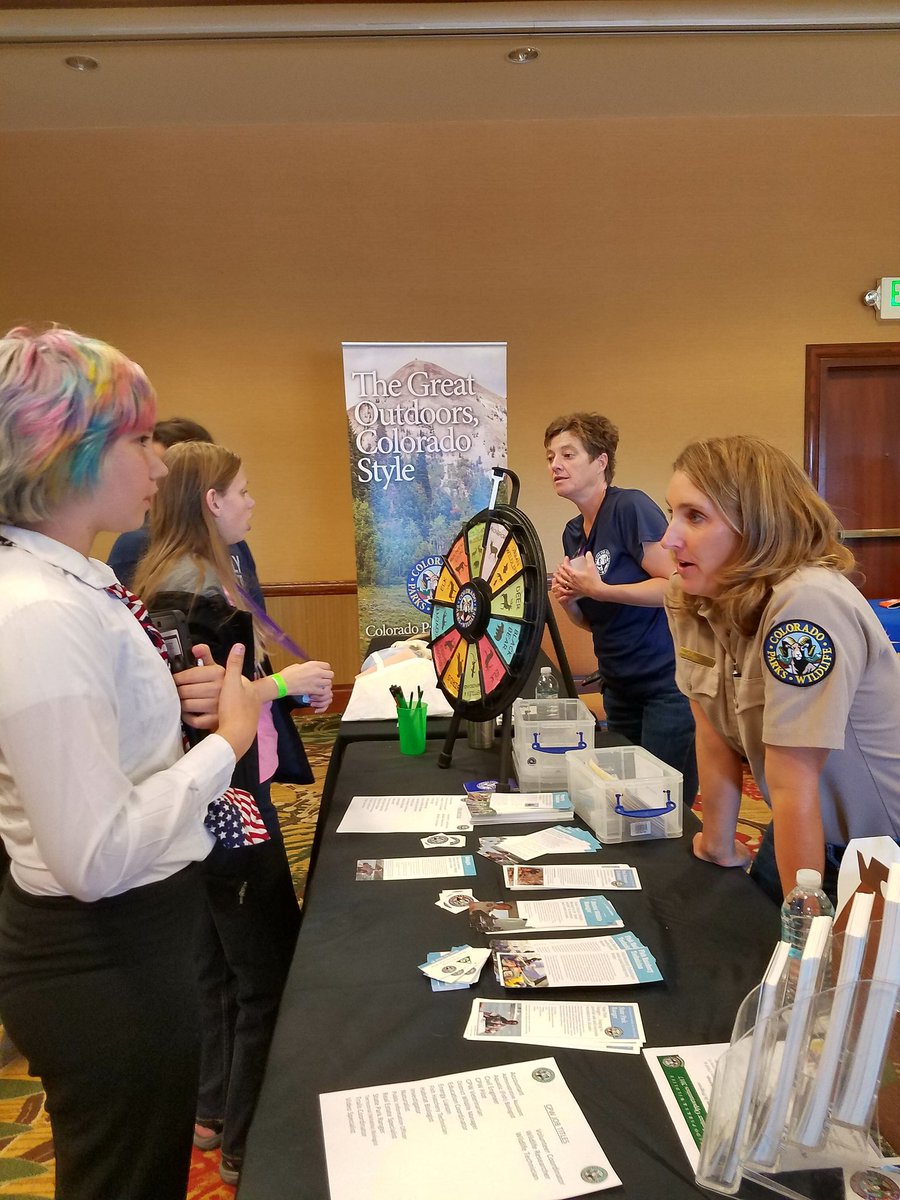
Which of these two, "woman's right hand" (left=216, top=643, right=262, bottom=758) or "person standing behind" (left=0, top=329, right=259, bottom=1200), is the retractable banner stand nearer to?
"woman's right hand" (left=216, top=643, right=262, bottom=758)

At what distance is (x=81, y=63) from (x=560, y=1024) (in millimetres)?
4729

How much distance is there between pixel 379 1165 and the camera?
30.8 inches

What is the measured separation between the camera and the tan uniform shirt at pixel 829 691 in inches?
47.3

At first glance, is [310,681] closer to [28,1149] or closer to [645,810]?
[645,810]

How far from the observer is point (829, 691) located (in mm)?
1192

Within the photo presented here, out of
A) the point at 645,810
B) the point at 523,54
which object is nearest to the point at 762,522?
the point at 645,810

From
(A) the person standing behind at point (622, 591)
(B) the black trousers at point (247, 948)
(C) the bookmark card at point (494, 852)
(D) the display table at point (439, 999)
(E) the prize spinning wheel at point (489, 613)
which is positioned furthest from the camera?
(A) the person standing behind at point (622, 591)

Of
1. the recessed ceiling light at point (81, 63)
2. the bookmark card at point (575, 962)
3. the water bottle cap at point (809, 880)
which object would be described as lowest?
the bookmark card at point (575, 962)

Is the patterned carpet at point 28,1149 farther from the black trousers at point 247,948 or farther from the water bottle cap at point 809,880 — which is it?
the water bottle cap at point 809,880

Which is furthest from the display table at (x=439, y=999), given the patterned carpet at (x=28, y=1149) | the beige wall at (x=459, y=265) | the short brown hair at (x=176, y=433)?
the beige wall at (x=459, y=265)

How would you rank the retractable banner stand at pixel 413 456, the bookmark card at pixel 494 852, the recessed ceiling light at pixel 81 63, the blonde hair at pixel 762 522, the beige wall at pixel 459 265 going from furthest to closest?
1. the beige wall at pixel 459 265
2. the retractable banner stand at pixel 413 456
3. the recessed ceiling light at pixel 81 63
4. the bookmark card at pixel 494 852
5. the blonde hair at pixel 762 522

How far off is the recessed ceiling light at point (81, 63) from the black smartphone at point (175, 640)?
13.1 feet

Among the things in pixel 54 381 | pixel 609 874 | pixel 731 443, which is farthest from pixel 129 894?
pixel 731 443

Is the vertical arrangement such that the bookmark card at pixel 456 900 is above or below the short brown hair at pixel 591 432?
below
